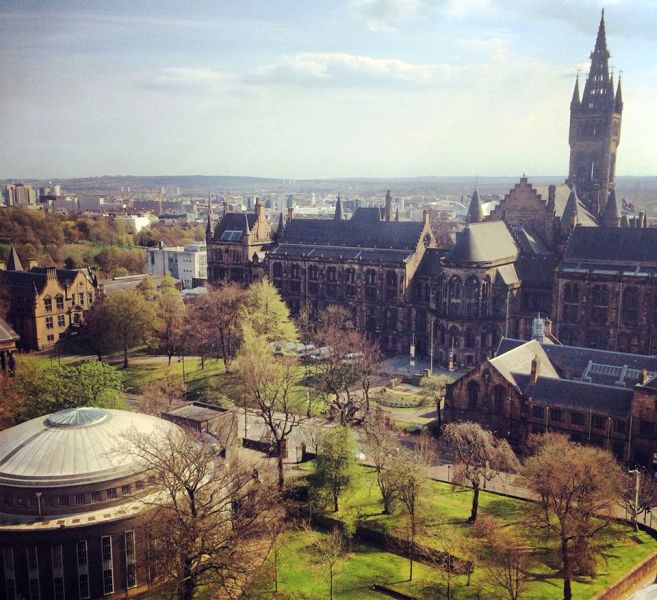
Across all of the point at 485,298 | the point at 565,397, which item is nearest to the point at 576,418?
the point at 565,397

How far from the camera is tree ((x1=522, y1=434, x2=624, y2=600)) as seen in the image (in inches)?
1761

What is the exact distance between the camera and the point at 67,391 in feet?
195

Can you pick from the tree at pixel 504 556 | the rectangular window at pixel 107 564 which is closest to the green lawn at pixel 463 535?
the tree at pixel 504 556

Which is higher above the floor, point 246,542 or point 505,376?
point 505,376

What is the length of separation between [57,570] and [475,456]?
3058 centimetres

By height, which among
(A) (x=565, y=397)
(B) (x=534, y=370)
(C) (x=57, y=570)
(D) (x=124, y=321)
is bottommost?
(C) (x=57, y=570)

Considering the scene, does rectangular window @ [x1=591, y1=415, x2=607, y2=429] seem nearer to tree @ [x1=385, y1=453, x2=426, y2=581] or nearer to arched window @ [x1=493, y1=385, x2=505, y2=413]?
arched window @ [x1=493, y1=385, x2=505, y2=413]

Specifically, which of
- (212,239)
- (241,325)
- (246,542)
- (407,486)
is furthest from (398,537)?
(212,239)

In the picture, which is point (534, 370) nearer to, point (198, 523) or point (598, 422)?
point (598, 422)

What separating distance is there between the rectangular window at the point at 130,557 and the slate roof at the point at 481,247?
6203 centimetres

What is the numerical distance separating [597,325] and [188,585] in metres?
69.2

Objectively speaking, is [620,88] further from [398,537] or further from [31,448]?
[31,448]

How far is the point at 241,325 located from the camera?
92.7 metres

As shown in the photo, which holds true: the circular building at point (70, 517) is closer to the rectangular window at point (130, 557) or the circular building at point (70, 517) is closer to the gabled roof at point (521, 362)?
the rectangular window at point (130, 557)
